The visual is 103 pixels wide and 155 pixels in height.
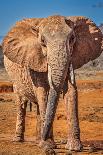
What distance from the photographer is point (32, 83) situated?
12477mm

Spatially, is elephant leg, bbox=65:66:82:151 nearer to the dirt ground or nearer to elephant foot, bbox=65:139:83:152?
elephant foot, bbox=65:139:83:152

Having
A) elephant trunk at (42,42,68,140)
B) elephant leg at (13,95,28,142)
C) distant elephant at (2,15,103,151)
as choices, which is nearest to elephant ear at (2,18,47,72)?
distant elephant at (2,15,103,151)

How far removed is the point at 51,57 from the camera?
10.0 metres

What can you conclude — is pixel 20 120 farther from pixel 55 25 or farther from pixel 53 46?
pixel 53 46

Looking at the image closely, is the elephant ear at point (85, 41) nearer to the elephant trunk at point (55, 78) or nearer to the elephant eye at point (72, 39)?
the elephant eye at point (72, 39)

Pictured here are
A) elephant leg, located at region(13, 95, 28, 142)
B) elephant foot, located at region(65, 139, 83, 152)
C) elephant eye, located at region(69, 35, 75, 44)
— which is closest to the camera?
elephant eye, located at region(69, 35, 75, 44)

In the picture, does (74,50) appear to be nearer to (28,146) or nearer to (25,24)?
(25,24)

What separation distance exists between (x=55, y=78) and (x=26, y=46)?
2.27 metres

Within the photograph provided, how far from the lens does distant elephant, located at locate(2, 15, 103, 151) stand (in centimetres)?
996

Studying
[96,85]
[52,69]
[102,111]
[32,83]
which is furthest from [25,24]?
[96,85]

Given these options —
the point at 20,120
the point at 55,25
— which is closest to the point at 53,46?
the point at 55,25

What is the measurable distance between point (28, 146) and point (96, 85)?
3205cm

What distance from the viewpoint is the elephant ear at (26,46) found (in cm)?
1148

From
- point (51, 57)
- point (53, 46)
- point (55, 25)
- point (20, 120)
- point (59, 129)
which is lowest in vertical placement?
point (59, 129)
